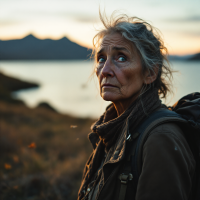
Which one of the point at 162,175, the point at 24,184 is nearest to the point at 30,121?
the point at 24,184

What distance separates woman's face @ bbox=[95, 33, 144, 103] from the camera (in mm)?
1833

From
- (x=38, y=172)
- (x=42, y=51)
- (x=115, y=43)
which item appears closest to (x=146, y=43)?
(x=115, y=43)

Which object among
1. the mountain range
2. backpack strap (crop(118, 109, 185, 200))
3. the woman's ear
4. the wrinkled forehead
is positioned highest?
the wrinkled forehead

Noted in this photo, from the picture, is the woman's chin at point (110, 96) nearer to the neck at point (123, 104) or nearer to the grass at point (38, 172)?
the neck at point (123, 104)

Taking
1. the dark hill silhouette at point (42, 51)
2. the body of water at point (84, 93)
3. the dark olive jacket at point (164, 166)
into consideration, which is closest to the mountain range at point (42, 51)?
the dark hill silhouette at point (42, 51)

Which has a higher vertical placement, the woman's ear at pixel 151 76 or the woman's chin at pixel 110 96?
the woman's ear at pixel 151 76

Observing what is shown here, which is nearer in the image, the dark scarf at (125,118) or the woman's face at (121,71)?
the dark scarf at (125,118)

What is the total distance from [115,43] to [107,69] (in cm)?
26

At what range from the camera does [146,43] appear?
186cm

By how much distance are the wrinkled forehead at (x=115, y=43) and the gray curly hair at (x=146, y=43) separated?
0.04m

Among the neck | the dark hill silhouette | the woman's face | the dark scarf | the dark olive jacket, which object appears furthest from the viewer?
the dark hill silhouette

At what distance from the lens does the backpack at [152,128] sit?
4.58 feet

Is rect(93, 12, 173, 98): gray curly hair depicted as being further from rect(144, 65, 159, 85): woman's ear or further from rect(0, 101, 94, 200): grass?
rect(0, 101, 94, 200): grass

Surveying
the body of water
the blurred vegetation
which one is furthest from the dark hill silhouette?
the blurred vegetation
